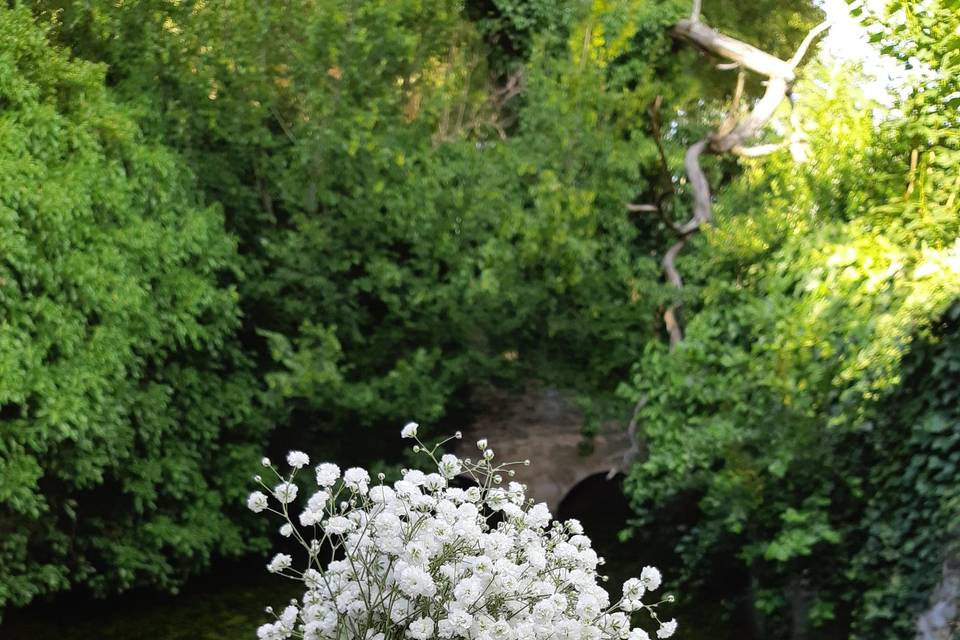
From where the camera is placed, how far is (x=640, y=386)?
7.76m

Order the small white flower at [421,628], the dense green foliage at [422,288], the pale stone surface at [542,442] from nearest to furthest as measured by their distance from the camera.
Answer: the small white flower at [421,628] → the dense green foliage at [422,288] → the pale stone surface at [542,442]

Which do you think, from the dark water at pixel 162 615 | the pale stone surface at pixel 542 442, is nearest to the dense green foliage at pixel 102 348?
the dark water at pixel 162 615

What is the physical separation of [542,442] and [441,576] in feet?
25.2

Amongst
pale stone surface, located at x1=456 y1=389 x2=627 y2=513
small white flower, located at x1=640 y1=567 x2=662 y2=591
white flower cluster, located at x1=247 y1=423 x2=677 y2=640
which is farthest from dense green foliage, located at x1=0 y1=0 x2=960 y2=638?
white flower cluster, located at x1=247 y1=423 x2=677 y2=640

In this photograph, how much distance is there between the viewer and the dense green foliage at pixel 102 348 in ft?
22.2

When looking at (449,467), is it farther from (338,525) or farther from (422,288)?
(422,288)

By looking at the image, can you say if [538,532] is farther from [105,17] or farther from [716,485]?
[105,17]

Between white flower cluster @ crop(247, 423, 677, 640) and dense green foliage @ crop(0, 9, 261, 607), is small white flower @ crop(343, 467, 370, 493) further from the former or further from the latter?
dense green foliage @ crop(0, 9, 261, 607)

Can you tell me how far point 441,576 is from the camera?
122 inches

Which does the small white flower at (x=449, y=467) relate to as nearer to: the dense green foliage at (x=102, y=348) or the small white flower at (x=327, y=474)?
the small white flower at (x=327, y=474)

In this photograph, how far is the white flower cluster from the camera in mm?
3020

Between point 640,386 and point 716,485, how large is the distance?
122cm

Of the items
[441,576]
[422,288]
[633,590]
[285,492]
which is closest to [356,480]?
[285,492]

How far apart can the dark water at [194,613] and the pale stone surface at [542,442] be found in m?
1.01
